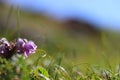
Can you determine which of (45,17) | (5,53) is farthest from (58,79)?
(45,17)

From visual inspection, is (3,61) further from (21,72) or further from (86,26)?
(86,26)

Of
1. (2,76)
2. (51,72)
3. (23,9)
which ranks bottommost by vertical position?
(23,9)

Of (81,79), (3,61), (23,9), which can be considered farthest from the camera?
(23,9)

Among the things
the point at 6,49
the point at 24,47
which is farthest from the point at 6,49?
the point at 24,47

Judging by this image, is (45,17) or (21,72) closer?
(21,72)

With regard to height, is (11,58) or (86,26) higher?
(11,58)

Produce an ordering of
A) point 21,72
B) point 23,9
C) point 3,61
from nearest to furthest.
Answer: point 21,72 < point 3,61 < point 23,9

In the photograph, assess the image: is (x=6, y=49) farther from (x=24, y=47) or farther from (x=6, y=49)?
(x=24, y=47)
